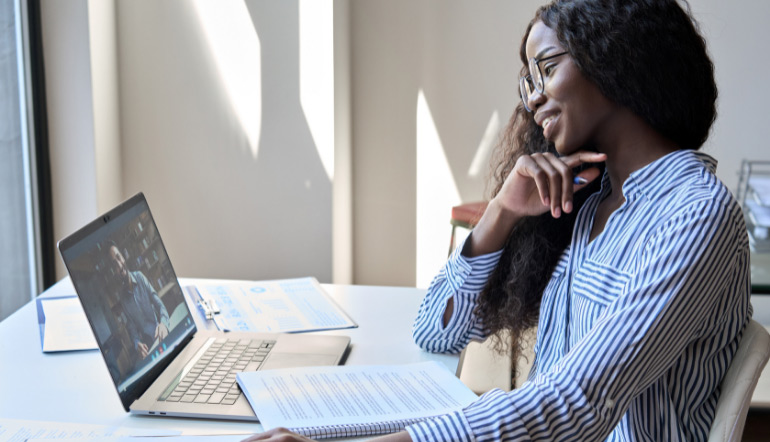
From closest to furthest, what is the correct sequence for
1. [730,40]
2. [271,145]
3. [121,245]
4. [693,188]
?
1. [693,188]
2. [121,245]
3. [271,145]
4. [730,40]

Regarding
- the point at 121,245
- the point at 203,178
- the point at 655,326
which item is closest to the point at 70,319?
the point at 121,245

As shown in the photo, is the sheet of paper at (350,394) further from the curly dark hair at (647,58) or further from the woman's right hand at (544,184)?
the curly dark hair at (647,58)

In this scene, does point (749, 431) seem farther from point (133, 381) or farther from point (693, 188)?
point (133, 381)

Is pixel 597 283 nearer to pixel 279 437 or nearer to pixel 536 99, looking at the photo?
pixel 536 99

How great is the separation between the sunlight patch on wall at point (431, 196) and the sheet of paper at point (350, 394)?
2316mm

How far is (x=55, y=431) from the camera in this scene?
1057mm

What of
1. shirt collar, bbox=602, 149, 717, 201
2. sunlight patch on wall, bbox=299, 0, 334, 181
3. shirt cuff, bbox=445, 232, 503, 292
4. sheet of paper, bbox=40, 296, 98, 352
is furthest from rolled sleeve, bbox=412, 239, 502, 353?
sunlight patch on wall, bbox=299, 0, 334, 181

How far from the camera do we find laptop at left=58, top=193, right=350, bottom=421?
111 centimetres

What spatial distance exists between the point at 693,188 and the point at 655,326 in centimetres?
23

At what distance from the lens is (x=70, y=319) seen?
60.4 inches

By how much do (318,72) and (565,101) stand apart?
6.12ft

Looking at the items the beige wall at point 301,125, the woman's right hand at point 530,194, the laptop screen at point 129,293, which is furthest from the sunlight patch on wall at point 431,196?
the laptop screen at point 129,293

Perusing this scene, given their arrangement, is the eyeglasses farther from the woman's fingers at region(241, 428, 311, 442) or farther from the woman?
the woman's fingers at region(241, 428, 311, 442)

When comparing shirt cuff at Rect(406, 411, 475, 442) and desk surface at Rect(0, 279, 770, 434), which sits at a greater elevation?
shirt cuff at Rect(406, 411, 475, 442)
